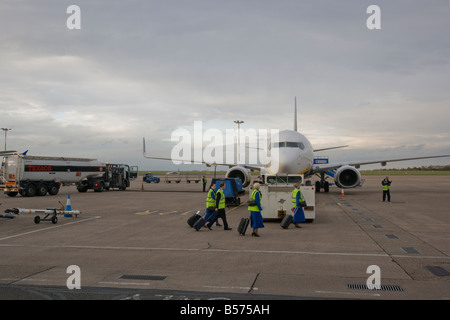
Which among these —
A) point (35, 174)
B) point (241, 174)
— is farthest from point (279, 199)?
point (35, 174)

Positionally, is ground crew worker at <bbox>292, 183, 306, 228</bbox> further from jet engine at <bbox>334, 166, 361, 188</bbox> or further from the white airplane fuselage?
jet engine at <bbox>334, 166, 361, 188</bbox>

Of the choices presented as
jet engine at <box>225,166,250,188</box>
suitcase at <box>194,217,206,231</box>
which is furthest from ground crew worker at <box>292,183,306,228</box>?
jet engine at <box>225,166,250,188</box>

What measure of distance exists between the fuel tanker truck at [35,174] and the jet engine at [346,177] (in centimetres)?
2520

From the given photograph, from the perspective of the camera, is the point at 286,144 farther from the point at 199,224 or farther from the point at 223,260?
the point at 223,260

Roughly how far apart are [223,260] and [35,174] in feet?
100

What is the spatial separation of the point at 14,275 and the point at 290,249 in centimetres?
709

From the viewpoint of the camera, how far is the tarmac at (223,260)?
24.7ft

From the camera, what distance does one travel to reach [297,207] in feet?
54.3

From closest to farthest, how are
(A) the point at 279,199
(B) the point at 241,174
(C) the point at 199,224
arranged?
(C) the point at 199,224 < (A) the point at 279,199 < (B) the point at 241,174

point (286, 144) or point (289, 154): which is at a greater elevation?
point (286, 144)

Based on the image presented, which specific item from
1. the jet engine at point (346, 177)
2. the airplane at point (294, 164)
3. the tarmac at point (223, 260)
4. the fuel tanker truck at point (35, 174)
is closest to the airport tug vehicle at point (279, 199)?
the tarmac at point (223, 260)

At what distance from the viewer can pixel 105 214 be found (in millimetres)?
21078

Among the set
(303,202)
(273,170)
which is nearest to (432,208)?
(273,170)
